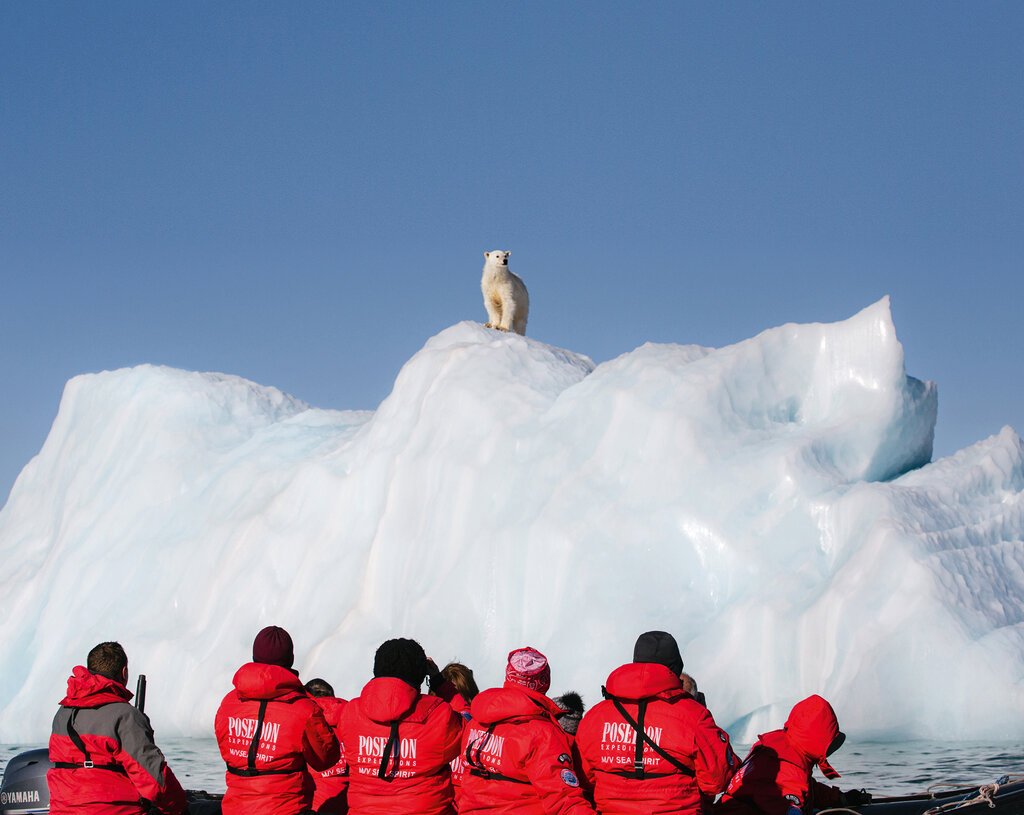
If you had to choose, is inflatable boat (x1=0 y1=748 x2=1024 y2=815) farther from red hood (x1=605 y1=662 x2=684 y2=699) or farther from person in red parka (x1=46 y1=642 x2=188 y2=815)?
red hood (x1=605 y1=662 x2=684 y2=699)

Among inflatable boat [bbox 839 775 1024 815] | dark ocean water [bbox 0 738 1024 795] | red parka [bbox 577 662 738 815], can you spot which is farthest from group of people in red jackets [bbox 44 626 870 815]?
dark ocean water [bbox 0 738 1024 795]

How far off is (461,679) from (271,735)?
47.2 inches

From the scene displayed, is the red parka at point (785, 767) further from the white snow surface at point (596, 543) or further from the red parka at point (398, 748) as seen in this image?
the white snow surface at point (596, 543)

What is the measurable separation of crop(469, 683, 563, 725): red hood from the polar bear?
1362cm

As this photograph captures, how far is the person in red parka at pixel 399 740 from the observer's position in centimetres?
479

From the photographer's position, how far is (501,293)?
18266 mm

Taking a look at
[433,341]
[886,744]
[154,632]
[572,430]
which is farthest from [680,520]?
[154,632]

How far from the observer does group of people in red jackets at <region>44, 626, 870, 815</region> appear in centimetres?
451

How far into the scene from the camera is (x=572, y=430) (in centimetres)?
1395

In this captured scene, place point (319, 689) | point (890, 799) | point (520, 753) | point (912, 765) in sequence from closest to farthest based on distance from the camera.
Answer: point (520, 753)
point (890, 799)
point (319, 689)
point (912, 765)

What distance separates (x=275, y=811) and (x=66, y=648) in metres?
12.7

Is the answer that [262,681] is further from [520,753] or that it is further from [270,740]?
[520,753]

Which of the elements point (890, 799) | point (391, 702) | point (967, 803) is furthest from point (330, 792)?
point (967, 803)

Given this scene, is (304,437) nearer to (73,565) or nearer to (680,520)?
(73,565)
